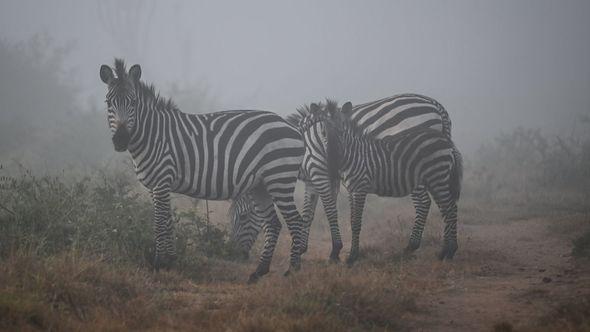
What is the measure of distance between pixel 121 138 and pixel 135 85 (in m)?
→ 0.89

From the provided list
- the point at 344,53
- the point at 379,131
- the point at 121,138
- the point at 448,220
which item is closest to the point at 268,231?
the point at 121,138

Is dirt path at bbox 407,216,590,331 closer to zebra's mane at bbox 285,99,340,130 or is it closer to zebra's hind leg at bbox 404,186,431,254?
zebra's hind leg at bbox 404,186,431,254

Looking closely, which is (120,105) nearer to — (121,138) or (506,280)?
(121,138)

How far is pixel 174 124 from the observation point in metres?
6.91

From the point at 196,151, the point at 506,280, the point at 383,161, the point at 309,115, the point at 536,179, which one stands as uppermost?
the point at 309,115

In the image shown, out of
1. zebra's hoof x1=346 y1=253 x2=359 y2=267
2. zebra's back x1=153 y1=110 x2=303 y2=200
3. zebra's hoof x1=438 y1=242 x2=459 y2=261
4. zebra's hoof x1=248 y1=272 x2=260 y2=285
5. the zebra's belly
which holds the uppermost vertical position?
zebra's back x1=153 y1=110 x2=303 y2=200

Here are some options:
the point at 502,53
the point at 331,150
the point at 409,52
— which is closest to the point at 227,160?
the point at 331,150

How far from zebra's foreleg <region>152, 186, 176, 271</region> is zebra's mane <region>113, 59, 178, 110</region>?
127 centimetres

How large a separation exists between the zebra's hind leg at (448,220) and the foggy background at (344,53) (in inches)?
641

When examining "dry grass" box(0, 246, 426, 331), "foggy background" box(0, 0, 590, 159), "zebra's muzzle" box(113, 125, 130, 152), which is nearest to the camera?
"dry grass" box(0, 246, 426, 331)

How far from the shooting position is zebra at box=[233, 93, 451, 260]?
848 centimetres

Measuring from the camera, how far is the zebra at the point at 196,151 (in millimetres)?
6512

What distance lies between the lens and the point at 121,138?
628 centimetres

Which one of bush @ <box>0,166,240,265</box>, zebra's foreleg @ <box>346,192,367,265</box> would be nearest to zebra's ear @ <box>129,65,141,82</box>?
bush @ <box>0,166,240,265</box>
